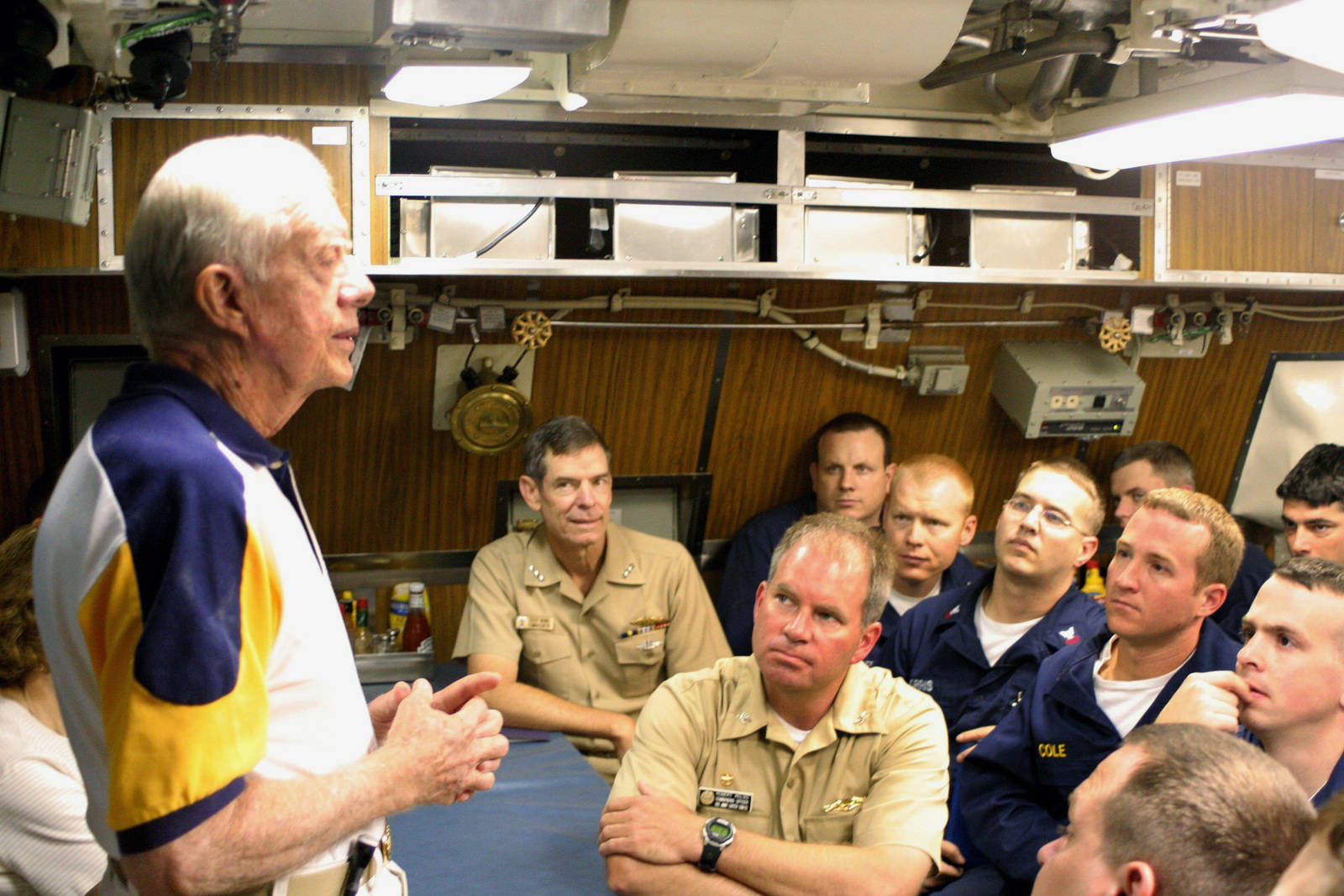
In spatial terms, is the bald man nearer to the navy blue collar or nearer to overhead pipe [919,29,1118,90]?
overhead pipe [919,29,1118,90]

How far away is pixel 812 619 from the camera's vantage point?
2322 millimetres

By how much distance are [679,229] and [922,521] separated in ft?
3.94

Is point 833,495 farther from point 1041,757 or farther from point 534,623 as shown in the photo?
→ point 1041,757

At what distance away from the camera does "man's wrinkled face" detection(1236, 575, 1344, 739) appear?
2.07 m

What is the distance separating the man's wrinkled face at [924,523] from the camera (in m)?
3.66

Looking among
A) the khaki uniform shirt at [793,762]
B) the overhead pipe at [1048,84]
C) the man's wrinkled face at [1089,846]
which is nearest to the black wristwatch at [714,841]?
the khaki uniform shirt at [793,762]

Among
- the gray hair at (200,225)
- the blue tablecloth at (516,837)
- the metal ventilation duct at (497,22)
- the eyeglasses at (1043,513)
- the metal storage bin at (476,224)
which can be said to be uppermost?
the metal ventilation duct at (497,22)

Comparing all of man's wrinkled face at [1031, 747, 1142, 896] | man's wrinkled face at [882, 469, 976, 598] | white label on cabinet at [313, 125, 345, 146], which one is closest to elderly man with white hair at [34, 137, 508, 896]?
man's wrinkled face at [1031, 747, 1142, 896]

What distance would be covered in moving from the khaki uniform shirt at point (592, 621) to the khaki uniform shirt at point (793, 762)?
1128 millimetres

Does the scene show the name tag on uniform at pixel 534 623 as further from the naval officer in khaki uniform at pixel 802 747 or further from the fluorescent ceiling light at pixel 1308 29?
the fluorescent ceiling light at pixel 1308 29

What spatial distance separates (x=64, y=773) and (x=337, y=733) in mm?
1030

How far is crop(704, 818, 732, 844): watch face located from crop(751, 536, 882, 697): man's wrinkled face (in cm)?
30

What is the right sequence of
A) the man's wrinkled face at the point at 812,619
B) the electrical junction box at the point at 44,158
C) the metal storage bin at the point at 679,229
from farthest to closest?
the metal storage bin at the point at 679,229, the electrical junction box at the point at 44,158, the man's wrinkled face at the point at 812,619

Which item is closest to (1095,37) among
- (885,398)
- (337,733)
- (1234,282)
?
(1234,282)
